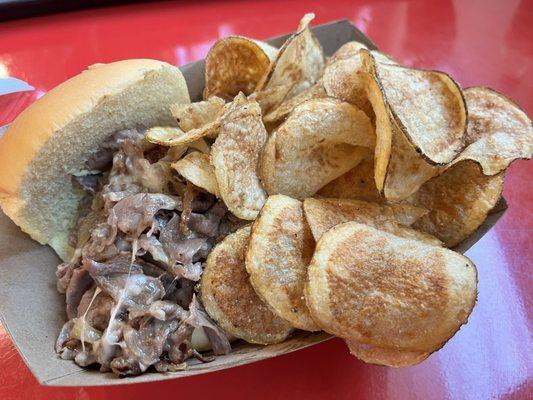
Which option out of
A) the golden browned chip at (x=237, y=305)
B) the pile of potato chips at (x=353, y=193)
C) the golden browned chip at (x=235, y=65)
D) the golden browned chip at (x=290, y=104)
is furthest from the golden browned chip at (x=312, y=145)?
the golden browned chip at (x=235, y=65)

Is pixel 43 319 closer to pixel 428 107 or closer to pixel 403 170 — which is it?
pixel 403 170

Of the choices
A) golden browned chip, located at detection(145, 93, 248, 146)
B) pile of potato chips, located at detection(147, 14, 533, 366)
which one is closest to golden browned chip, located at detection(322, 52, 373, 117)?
pile of potato chips, located at detection(147, 14, 533, 366)

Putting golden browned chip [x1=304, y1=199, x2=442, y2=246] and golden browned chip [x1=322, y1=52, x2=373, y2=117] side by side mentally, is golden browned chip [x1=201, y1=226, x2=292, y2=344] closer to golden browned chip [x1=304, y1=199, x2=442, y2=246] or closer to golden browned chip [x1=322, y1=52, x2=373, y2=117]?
golden browned chip [x1=304, y1=199, x2=442, y2=246]

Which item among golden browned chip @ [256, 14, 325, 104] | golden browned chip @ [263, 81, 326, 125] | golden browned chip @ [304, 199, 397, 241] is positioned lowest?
golden browned chip @ [304, 199, 397, 241]

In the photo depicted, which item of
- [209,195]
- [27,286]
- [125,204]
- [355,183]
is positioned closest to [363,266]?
[355,183]

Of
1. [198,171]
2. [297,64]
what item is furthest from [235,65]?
[198,171]

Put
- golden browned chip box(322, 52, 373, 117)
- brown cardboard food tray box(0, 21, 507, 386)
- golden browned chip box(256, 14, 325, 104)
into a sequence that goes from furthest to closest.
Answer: golden browned chip box(256, 14, 325, 104)
golden browned chip box(322, 52, 373, 117)
brown cardboard food tray box(0, 21, 507, 386)
